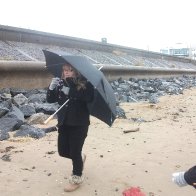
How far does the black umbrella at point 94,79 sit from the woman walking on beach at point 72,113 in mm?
93

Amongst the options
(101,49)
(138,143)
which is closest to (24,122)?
(138,143)

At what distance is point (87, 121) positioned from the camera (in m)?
5.10

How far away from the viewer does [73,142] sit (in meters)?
5.05

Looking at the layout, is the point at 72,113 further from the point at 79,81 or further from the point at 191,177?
the point at 191,177

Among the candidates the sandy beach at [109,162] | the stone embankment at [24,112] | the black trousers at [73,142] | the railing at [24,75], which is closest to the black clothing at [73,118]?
the black trousers at [73,142]

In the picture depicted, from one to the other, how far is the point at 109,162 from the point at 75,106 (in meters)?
1.41

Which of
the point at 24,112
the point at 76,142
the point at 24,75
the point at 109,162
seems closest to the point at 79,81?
the point at 76,142

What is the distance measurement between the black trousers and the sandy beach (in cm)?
28

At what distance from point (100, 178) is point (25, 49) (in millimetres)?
9472

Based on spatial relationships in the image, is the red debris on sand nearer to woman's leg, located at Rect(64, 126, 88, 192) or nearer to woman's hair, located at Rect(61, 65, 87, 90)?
woman's leg, located at Rect(64, 126, 88, 192)

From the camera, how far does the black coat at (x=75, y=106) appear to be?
496 cm

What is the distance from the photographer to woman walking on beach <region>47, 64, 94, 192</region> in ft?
16.3

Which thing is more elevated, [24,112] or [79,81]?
[79,81]

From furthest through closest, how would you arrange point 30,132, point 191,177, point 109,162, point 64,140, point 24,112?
point 24,112 → point 30,132 → point 109,162 → point 64,140 → point 191,177
